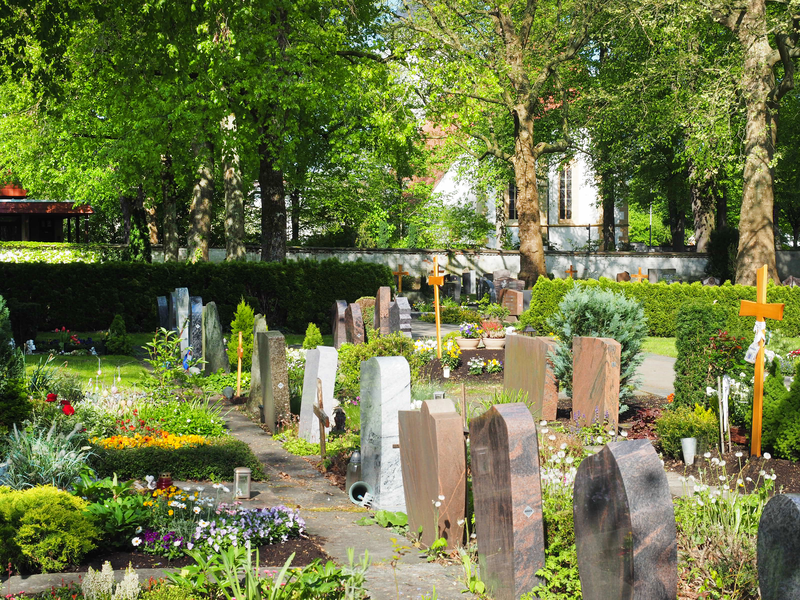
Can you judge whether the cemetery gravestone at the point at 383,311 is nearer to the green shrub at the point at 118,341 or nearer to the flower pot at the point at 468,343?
the flower pot at the point at 468,343

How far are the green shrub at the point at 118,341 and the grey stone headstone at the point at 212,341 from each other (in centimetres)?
355

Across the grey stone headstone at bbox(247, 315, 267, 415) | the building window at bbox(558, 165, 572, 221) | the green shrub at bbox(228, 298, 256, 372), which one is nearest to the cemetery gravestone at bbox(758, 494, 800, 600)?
the grey stone headstone at bbox(247, 315, 267, 415)

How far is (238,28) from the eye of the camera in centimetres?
1964

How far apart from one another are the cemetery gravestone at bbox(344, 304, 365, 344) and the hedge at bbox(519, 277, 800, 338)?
635cm

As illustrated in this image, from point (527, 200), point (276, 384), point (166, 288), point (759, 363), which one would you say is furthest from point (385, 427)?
point (527, 200)

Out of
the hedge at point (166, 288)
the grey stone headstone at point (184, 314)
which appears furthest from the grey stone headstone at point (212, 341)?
the hedge at point (166, 288)

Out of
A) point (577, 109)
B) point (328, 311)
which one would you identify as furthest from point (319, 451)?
point (577, 109)

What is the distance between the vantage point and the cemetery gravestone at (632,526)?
11.4 ft

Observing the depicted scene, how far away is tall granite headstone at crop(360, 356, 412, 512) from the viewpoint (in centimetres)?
665

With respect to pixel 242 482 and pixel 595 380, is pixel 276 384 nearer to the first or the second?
pixel 242 482

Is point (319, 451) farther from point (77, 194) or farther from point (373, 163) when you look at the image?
point (373, 163)

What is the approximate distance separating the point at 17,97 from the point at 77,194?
→ 395cm

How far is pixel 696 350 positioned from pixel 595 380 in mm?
A: 1204

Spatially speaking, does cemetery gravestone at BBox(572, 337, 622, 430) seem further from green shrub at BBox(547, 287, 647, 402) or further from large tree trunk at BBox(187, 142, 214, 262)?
large tree trunk at BBox(187, 142, 214, 262)
